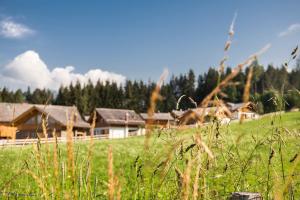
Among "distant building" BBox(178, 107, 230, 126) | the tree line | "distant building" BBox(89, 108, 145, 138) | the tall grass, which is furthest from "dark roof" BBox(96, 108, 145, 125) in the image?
"distant building" BBox(178, 107, 230, 126)

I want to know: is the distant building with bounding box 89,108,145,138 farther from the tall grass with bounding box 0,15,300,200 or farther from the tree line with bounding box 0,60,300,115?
the tall grass with bounding box 0,15,300,200

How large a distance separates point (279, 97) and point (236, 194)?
2.81 feet

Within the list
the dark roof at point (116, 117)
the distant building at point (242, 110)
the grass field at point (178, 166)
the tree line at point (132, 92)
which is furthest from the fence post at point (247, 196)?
the tree line at point (132, 92)

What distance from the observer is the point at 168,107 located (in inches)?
4163

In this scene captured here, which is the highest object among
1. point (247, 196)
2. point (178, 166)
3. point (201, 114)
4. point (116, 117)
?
point (116, 117)

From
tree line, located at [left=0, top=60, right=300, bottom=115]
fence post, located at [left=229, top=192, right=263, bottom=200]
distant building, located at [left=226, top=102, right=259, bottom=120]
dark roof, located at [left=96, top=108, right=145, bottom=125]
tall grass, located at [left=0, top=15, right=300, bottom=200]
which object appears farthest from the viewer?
tree line, located at [left=0, top=60, right=300, bottom=115]

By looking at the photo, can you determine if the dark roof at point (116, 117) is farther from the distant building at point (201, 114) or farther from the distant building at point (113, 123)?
the distant building at point (201, 114)

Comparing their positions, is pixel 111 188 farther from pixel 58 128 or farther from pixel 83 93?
pixel 83 93

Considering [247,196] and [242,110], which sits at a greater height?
[242,110]

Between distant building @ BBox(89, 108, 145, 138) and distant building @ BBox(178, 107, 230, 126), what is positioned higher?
distant building @ BBox(89, 108, 145, 138)

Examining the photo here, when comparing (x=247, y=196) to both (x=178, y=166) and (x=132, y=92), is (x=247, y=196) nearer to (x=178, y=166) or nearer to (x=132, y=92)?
(x=178, y=166)

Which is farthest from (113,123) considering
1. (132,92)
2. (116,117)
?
(132,92)

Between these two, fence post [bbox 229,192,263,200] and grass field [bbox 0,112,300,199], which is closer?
grass field [bbox 0,112,300,199]

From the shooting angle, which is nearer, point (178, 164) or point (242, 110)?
point (242, 110)
